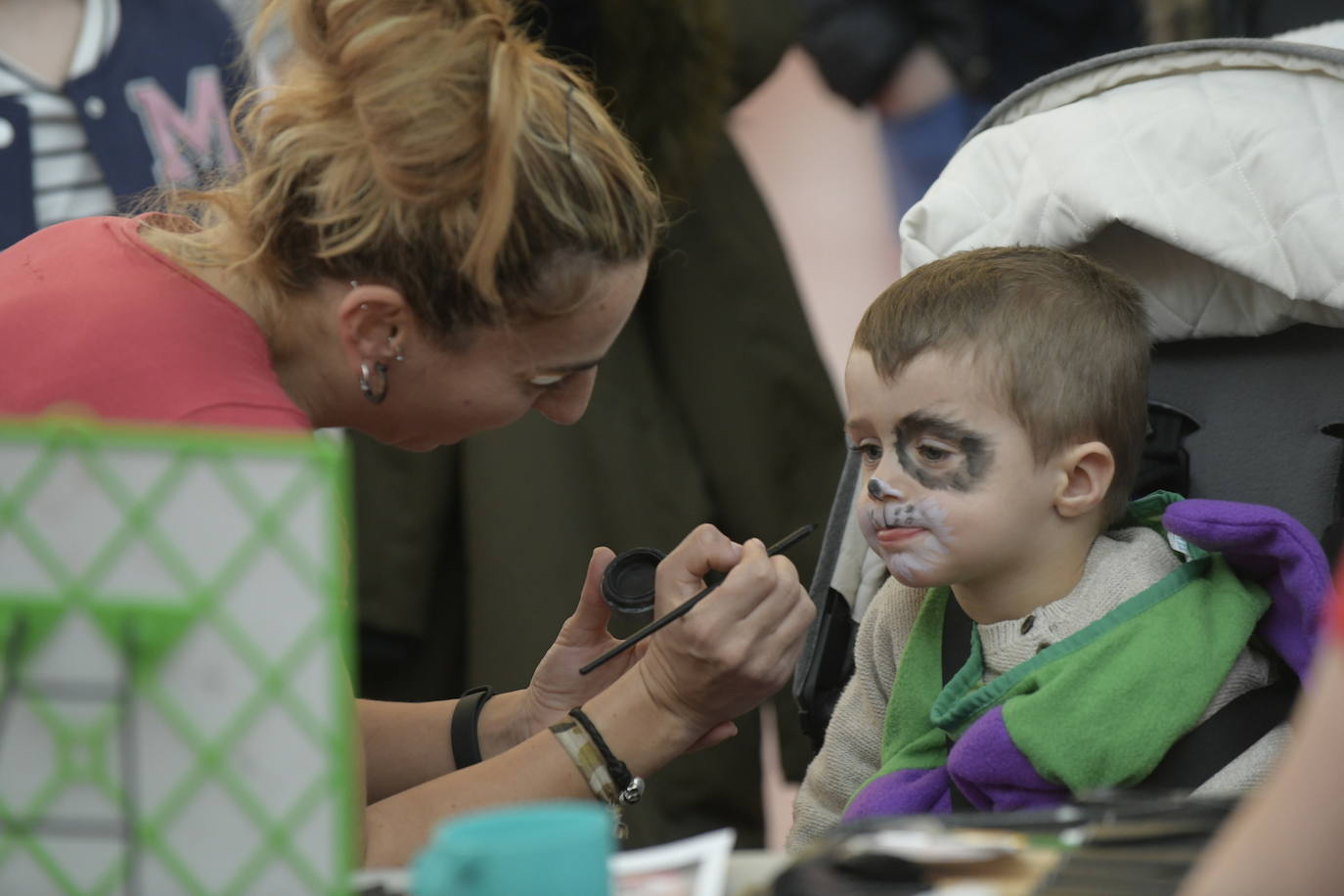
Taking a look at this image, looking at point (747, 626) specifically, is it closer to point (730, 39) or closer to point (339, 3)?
point (339, 3)

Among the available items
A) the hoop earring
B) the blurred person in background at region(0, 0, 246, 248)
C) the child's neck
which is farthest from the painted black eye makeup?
the blurred person in background at region(0, 0, 246, 248)

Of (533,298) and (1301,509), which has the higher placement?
(533,298)

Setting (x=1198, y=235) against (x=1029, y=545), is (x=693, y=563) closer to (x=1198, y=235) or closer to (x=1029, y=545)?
(x=1029, y=545)

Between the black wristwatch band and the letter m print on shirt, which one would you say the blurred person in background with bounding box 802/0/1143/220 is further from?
the black wristwatch band

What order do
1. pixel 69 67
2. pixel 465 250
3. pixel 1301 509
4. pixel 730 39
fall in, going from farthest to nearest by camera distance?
pixel 730 39 → pixel 69 67 → pixel 1301 509 → pixel 465 250

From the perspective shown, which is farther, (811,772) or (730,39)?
(730,39)

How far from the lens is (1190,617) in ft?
4.38

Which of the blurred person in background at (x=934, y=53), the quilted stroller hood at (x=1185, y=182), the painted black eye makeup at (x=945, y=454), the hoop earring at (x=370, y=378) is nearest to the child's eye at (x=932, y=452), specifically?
the painted black eye makeup at (x=945, y=454)

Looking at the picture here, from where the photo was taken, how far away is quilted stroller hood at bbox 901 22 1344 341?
145cm

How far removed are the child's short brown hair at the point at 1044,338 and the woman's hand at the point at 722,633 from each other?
219 mm

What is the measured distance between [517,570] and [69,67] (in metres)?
0.92

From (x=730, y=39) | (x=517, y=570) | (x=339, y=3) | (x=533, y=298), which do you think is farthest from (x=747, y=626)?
(x=730, y=39)

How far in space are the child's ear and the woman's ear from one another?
1.98ft

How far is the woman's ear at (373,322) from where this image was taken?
4.46 feet
